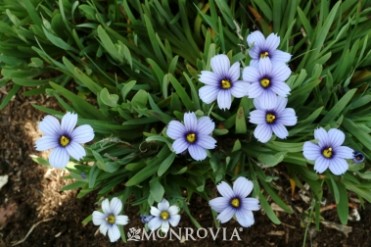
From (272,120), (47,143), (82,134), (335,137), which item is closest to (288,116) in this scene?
(272,120)

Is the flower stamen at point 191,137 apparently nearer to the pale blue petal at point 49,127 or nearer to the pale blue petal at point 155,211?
the pale blue petal at point 155,211

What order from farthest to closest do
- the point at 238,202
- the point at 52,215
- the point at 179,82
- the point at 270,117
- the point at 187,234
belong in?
1. the point at 52,215
2. the point at 187,234
3. the point at 179,82
4. the point at 238,202
5. the point at 270,117

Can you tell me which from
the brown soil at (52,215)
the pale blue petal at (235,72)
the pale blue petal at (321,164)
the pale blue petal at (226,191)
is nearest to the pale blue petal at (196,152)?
the pale blue petal at (226,191)

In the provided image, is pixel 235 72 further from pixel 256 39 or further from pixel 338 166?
pixel 338 166

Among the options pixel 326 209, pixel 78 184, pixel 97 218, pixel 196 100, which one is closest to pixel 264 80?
pixel 196 100

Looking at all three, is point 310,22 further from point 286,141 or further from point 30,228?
point 30,228

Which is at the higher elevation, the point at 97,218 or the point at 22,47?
the point at 22,47
